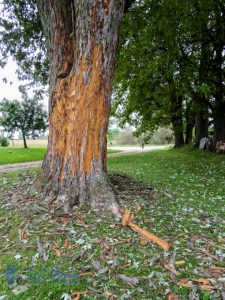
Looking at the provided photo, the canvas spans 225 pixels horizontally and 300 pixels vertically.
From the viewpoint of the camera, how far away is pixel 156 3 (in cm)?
687

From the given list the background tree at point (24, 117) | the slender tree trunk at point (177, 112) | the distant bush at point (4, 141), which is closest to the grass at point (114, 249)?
the slender tree trunk at point (177, 112)

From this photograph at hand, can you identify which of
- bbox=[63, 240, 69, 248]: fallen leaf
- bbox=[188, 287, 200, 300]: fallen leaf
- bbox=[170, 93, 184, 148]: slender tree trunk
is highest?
bbox=[170, 93, 184, 148]: slender tree trunk

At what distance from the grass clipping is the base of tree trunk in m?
0.20

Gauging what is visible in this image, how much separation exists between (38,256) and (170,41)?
21.8 feet

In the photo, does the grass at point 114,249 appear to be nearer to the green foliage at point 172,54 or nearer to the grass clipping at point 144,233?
the grass clipping at point 144,233

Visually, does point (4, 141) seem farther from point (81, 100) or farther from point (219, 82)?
point (81, 100)

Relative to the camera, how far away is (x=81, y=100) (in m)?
3.75

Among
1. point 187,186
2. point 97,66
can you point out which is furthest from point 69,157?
point 187,186

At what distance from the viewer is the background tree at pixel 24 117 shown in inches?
836

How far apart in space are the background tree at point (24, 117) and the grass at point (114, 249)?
60.4 feet

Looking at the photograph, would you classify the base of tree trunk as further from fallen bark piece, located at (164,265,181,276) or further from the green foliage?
the green foliage

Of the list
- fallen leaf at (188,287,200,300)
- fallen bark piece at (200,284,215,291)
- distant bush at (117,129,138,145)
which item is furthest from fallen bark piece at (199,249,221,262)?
distant bush at (117,129,138,145)

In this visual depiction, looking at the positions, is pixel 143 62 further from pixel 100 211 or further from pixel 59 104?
pixel 100 211

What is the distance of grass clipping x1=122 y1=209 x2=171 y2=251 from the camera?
2.94 m
